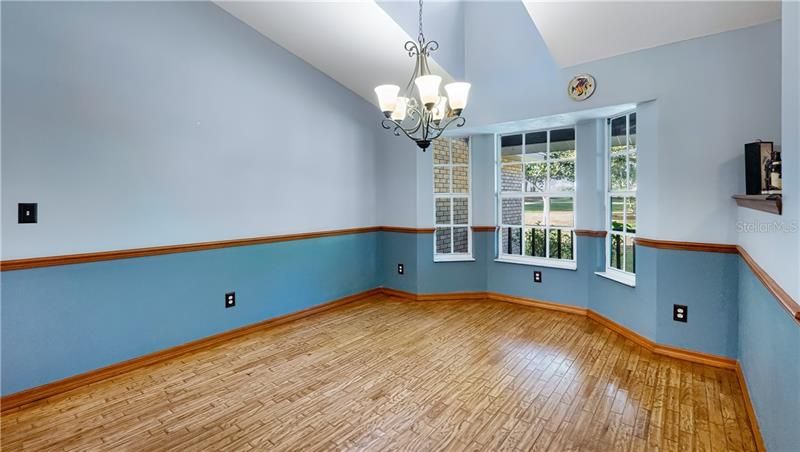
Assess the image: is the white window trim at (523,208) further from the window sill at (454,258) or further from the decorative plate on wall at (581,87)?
the decorative plate on wall at (581,87)

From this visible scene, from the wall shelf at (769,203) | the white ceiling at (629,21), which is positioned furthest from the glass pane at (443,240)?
the wall shelf at (769,203)

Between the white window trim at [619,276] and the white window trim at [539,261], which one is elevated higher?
the white window trim at [539,261]

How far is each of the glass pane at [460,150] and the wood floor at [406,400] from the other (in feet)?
7.16

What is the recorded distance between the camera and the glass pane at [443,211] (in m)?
4.77

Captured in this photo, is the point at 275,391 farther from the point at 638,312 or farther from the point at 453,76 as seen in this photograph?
the point at 453,76

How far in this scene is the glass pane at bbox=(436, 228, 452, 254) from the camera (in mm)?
4812

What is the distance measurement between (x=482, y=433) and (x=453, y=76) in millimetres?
3327

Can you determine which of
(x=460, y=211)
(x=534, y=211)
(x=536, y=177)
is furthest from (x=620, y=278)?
(x=460, y=211)

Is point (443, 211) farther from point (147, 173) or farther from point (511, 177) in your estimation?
point (147, 173)

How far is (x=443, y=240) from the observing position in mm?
4824

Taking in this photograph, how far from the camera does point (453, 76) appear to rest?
13.2ft

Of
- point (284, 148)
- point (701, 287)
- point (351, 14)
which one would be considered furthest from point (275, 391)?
point (701, 287)

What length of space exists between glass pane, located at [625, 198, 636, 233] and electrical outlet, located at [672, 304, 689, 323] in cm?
78

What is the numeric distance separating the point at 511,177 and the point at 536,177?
11.9 inches
